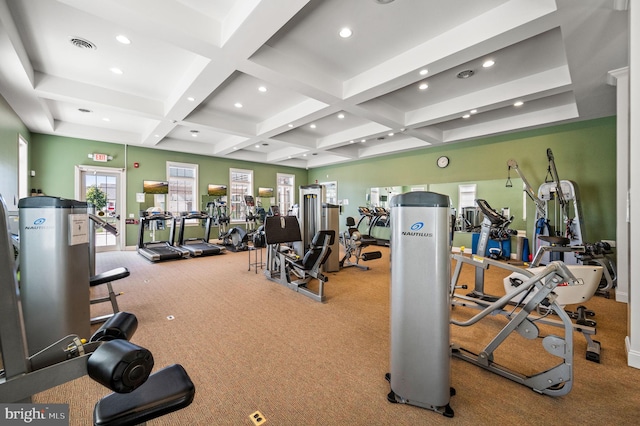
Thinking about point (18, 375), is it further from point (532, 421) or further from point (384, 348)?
point (532, 421)

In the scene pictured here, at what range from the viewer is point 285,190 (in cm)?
1220

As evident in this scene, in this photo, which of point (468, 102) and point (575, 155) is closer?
point (468, 102)

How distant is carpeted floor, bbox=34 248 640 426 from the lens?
177cm

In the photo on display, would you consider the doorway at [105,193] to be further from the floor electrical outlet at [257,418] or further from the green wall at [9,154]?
the floor electrical outlet at [257,418]

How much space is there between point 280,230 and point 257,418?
3063mm

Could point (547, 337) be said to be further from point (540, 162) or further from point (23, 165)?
point (23, 165)

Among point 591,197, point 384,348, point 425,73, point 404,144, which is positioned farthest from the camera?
point 404,144

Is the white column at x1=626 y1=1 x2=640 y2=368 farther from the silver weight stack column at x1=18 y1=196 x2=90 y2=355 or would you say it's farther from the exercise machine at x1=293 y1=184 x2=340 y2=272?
the silver weight stack column at x1=18 y1=196 x2=90 y2=355

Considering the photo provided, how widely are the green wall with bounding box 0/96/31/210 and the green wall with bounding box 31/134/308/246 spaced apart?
5.11 ft

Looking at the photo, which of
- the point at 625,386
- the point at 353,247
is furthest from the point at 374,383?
the point at 353,247

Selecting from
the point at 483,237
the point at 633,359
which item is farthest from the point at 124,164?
the point at 633,359

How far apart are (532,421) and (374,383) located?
1.01 meters

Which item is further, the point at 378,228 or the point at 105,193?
the point at 378,228

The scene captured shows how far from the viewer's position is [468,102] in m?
5.20
